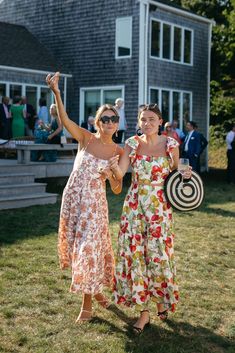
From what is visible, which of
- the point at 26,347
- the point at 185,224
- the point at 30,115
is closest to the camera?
the point at 26,347

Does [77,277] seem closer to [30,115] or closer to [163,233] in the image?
[163,233]

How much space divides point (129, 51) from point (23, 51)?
4.15 m

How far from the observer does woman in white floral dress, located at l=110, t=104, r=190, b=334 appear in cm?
436

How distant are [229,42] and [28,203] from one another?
16.7 m

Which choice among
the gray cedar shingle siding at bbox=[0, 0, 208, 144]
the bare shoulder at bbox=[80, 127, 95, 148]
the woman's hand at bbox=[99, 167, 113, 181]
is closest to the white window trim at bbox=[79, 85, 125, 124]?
the gray cedar shingle siding at bbox=[0, 0, 208, 144]

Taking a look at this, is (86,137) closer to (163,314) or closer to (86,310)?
(86,310)

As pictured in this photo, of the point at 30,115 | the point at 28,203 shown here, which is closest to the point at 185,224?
the point at 28,203

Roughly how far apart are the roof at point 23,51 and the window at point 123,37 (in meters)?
2.65

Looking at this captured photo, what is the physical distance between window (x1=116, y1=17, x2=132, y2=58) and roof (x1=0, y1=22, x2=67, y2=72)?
104 inches

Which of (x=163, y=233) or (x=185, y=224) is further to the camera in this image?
(x=185, y=224)

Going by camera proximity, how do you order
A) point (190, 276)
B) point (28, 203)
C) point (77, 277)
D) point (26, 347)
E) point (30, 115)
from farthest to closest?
point (30, 115)
point (28, 203)
point (190, 276)
point (77, 277)
point (26, 347)

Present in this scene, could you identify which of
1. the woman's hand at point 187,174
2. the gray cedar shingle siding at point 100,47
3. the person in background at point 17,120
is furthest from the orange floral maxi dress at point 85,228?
the gray cedar shingle siding at point 100,47

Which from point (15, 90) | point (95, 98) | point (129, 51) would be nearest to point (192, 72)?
point (129, 51)

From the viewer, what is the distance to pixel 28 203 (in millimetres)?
10453
